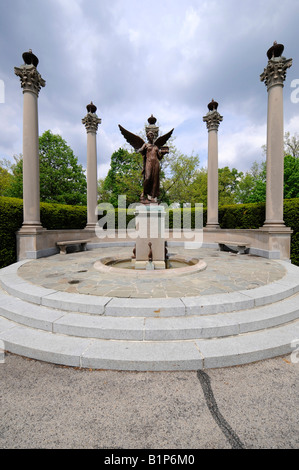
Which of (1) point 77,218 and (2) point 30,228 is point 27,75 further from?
(1) point 77,218

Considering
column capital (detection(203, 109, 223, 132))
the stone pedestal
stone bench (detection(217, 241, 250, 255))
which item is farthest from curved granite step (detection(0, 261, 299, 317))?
column capital (detection(203, 109, 223, 132))

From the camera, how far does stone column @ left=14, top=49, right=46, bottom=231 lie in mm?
9648

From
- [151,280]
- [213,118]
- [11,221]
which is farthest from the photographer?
[213,118]

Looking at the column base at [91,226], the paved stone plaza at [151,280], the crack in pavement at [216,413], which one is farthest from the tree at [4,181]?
the crack in pavement at [216,413]

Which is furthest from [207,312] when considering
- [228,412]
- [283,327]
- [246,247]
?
[246,247]

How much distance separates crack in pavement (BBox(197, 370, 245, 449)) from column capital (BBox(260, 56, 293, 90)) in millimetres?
11821

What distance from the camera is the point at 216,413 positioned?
2168 mm

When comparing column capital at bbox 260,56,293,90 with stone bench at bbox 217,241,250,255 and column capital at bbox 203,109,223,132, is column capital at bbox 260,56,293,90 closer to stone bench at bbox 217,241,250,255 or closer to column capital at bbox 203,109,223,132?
column capital at bbox 203,109,223,132

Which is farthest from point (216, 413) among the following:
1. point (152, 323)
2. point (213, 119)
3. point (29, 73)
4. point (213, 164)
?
point (213, 119)

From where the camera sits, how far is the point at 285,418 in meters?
2.09

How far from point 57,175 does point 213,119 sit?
68.1ft

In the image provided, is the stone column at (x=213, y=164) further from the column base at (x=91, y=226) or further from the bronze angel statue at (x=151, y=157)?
the column base at (x=91, y=226)

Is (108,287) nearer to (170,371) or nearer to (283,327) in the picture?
(170,371)

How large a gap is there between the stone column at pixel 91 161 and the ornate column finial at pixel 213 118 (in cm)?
723
